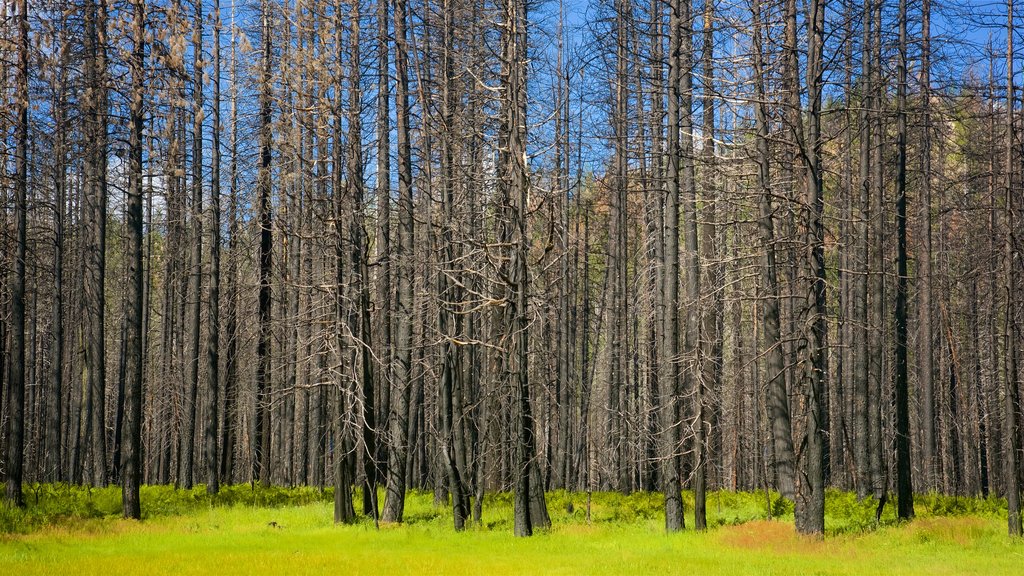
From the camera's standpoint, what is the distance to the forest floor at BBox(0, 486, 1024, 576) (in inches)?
421

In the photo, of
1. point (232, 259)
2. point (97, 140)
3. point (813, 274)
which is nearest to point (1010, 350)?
point (813, 274)

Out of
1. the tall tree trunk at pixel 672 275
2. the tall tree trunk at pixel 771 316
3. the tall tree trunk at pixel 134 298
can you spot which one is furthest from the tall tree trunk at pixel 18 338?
the tall tree trunk at pixel 771 316

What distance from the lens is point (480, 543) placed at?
13359mm

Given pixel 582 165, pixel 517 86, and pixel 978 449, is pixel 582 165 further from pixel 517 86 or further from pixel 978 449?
pixel 978 449

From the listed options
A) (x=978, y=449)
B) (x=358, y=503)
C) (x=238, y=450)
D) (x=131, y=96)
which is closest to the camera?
(x=131, y=96)

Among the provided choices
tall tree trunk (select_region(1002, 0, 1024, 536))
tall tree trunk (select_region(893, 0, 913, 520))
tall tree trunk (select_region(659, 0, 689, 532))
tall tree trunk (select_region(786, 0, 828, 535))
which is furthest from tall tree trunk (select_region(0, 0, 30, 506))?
tall tree trunk (select_region(1002, 0, 1024, 536))

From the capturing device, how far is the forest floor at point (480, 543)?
10.7 meters

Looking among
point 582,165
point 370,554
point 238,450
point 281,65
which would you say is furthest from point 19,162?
point 238,450

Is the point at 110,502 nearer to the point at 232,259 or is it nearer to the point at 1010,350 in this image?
the point at 232,259

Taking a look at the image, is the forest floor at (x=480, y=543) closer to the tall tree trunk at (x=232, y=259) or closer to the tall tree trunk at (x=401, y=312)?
the tall tree trunk at (x=401, y=312)

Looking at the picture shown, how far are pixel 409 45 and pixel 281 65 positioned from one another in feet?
8.19

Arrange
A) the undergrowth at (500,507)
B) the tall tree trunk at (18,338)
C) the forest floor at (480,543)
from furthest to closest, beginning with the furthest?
the tall tree trunk at (18,338)
the undergrowth at (500,507)
the forest floor at (480,543)

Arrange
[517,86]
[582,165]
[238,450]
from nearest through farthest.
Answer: [517,86]
[582,165]
[238,450]

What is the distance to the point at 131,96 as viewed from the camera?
16250mm
